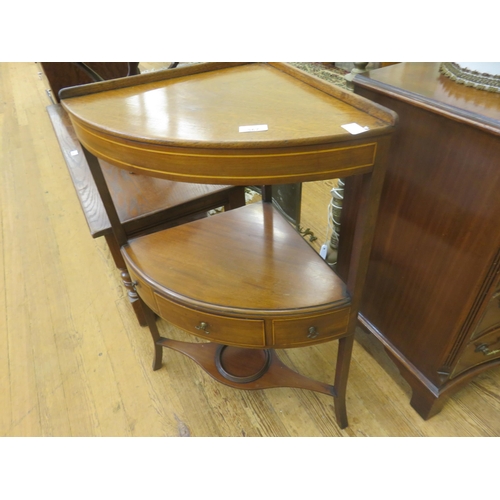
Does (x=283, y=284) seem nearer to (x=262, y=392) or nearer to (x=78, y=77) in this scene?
(x=262, y=392)

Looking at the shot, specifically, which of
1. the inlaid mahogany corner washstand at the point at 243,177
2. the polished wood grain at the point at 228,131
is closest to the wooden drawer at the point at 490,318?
the inlaid mahogany corner washstand at the point at 243,177

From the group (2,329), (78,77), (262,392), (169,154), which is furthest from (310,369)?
(78,77)

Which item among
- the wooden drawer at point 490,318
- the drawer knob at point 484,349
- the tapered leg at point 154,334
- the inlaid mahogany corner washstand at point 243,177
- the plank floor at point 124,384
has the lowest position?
the plank floor at point 124,384

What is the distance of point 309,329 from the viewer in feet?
2.51

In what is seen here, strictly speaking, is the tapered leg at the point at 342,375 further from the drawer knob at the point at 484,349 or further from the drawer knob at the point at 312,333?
the drawer knob at the point at 484,349

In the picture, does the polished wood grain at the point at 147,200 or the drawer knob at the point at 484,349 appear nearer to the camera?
the drawer knob at the point at 484,349

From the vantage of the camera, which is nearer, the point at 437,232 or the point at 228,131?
the point at 228,131

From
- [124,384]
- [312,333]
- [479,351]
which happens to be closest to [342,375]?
[312,333]

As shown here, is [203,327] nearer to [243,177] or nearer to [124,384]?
[243,177]

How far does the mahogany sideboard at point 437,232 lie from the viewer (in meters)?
0.67

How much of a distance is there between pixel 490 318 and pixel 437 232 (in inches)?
9.6

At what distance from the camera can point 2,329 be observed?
1.40 metres

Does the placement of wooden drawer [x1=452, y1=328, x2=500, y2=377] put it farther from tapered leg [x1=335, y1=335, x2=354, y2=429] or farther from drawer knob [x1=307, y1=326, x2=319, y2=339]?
Answer: drawer knob [x1=307, y1=326, x2=319, y2=339]

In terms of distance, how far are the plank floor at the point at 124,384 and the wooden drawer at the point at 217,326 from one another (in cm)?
42
